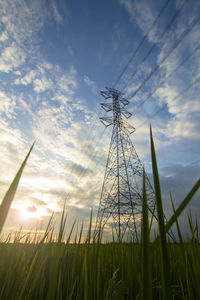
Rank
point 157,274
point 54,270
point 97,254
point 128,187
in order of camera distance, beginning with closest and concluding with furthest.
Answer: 1. point 54,270
2. point 97,254
3. point 157,274
4. point 128,187

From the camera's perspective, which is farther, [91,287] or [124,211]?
[124,211]

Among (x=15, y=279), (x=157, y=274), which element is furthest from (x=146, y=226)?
(x=157, y=274)

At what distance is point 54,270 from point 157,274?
154cm

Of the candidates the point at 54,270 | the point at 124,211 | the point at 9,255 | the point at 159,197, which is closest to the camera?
the point at 159,197

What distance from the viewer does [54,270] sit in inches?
27.4

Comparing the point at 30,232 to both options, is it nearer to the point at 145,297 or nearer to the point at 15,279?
the point at 15,279

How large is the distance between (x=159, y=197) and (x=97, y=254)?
1280 mm

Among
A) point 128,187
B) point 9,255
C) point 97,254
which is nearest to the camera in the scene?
point 97,254

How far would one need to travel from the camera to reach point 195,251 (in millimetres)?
1096

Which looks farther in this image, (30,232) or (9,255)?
(30,232)

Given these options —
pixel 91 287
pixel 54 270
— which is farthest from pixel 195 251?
pixel 54 270

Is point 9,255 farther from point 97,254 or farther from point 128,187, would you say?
point 128,187

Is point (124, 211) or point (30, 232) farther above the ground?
point (124, 211)

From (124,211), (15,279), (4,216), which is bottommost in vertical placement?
(15,279)
